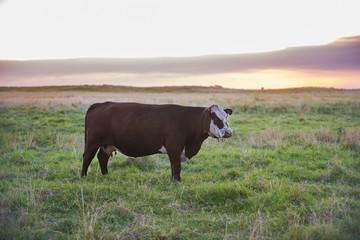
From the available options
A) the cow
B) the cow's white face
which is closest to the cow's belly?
the cow

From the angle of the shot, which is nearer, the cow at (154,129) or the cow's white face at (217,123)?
the cow's white face at (217,123)

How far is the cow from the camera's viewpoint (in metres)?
7.16

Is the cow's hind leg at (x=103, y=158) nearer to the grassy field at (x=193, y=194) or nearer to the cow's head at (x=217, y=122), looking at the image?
the grassy field at (x=193, y=194)

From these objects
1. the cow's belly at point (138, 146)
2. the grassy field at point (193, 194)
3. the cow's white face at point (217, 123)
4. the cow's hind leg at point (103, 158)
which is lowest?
the grassy field at point (193, 194)

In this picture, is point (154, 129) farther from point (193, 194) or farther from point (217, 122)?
point (193, 194)

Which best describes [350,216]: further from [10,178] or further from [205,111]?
→ [10,178]

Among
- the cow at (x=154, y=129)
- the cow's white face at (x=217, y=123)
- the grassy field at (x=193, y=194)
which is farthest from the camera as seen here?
the cow at (x=154, y=129)

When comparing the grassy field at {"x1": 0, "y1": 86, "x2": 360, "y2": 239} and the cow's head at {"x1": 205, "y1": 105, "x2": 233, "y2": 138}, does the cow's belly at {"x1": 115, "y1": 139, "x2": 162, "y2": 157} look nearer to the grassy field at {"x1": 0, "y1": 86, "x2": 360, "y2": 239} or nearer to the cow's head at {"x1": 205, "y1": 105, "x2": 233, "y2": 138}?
the grassy field at {"x1": 0, "y1": 86, "x2": 360, "y2": 239}

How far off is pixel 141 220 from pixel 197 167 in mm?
3687

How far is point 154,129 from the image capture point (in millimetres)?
7188

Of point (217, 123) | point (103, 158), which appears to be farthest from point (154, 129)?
point (103, 158)

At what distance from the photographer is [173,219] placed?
506 centimetres

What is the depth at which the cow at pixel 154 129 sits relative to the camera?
23.5ft

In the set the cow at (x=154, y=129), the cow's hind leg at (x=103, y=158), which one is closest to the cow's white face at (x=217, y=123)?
the cow at (x=154, y=129)
